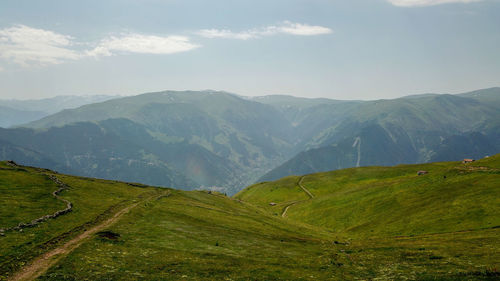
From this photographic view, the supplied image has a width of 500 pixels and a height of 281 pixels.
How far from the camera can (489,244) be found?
35.4 metres

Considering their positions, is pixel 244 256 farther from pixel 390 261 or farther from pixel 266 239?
pixel 390 261

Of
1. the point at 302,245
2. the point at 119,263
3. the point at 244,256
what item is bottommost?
the point at 302,245

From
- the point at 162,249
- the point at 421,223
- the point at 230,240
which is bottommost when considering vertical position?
the point at 421,223

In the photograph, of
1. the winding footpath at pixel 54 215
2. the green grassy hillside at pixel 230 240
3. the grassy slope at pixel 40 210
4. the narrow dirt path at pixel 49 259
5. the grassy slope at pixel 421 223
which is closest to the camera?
the narrow dirt path at pixel 49 259

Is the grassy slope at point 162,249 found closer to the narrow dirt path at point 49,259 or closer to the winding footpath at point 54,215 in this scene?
the narrow dirt path at point 49,259

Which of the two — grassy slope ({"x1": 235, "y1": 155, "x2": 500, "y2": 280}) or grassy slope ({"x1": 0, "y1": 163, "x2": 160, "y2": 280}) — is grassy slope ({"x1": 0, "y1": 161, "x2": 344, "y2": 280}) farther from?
grassy slope ({"x1": 235, "y1": 155, "x2": 500, "y2": 280})

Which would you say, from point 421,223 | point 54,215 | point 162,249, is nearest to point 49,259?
point 162,249

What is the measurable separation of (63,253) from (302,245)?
107 ft

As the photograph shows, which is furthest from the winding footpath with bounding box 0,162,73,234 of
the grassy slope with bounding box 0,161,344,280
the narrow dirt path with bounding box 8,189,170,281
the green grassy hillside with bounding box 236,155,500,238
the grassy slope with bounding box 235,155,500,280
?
the green grassy hillside with bounding box 236,155,500,238

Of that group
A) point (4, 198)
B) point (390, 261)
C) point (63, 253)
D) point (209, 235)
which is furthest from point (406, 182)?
point (4, 198)

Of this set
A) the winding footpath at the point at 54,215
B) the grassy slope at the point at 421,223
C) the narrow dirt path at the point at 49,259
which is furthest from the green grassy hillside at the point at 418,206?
the winding footpath at the point at 54,215

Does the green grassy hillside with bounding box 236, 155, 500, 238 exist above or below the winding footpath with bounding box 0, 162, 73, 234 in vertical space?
below

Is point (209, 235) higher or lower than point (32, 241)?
lower

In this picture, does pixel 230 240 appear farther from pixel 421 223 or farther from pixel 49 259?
pixel 421 223
